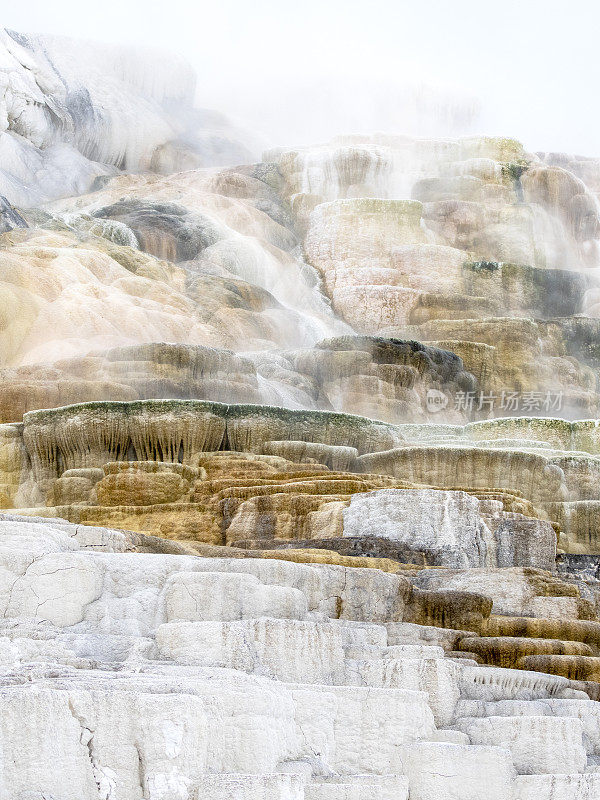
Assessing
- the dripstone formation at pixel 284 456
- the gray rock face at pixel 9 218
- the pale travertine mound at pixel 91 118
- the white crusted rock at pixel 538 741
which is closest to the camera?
the dripstone formation at pixel 284 456

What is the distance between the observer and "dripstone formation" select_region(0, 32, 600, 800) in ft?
19.4

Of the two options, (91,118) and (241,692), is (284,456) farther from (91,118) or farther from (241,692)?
(91,118)

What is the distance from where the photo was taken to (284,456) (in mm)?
18578

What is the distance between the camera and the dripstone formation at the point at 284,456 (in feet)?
19.4

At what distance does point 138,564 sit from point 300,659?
139cm

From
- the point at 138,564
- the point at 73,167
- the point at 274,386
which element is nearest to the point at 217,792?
the point at 138,564

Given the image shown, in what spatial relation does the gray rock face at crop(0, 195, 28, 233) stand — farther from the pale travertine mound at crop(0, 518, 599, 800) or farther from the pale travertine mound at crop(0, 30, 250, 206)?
the pale travertine mound at crop(0, 518, 599, 800)

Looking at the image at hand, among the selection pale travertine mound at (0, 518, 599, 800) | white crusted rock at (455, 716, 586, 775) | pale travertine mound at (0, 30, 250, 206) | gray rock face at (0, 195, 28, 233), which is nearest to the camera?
pale travertine mound at (0, 518, 599, 800)

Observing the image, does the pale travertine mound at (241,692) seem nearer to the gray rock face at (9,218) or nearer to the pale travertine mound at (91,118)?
the gray rock face at (9,218)

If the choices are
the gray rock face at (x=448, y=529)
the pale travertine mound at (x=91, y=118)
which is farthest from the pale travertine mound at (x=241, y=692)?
the pale travertine mound at (x=91, y=118)

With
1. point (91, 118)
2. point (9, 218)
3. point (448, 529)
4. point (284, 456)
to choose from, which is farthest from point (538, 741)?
point (91, 118)

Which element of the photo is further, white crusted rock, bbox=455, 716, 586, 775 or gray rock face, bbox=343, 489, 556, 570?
gray rock face, bbox=343, 489, 556, 570

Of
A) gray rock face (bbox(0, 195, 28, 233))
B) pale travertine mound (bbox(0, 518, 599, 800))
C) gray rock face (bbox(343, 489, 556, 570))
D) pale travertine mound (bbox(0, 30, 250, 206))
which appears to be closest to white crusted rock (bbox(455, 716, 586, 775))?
pale travertine mound (bbox(0, 518, 599, 800))

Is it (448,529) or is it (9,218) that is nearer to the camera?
(448,529)
